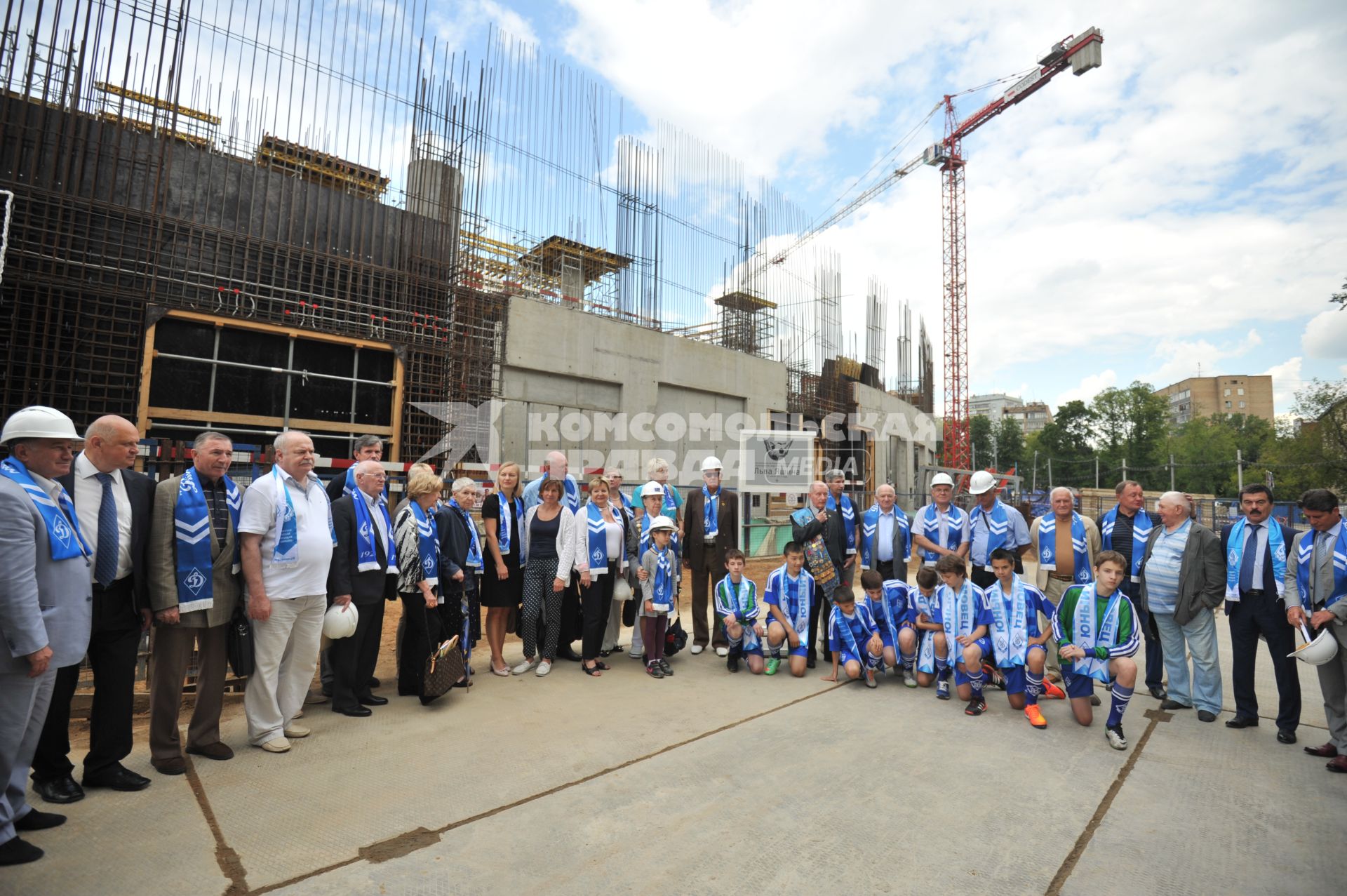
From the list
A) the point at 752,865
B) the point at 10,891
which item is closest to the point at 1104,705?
the point at 752,865

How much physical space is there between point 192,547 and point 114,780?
1083 mm

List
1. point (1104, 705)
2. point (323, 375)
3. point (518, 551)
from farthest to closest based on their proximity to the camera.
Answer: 1. point (323, 375)
2. point (518, 551)
3. point (1104, 705)

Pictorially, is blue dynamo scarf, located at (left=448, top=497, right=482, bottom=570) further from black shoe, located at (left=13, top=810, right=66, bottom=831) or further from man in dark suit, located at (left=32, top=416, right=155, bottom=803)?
black shoe, located at (left=13, top=810, right=66, bottom=831)

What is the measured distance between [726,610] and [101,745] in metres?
3.99

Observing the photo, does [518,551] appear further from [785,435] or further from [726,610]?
[785,435]

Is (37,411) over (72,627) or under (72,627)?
over

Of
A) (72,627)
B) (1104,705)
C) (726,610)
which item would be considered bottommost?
(1104,705)

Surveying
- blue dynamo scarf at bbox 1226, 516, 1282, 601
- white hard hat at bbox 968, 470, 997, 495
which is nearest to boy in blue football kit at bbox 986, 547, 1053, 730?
white hard hat at bbox 968, 470, 997, 495

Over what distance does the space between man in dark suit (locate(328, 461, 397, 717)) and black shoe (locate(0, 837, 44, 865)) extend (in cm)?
163

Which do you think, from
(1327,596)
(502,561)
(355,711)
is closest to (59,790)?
(355,711)

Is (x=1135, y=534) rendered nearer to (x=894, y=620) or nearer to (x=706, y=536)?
(x=894, y=620)

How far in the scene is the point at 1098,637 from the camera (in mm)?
4281

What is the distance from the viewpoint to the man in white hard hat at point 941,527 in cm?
592

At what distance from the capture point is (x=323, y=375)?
1034cm
